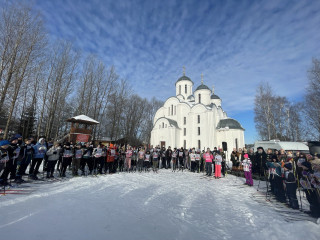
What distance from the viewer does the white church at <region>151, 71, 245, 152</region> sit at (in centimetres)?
2736

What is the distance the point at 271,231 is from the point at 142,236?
8.73 ft

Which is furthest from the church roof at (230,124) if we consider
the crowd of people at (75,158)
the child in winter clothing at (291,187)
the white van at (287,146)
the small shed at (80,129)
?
the child in winter clothing at (291,187)

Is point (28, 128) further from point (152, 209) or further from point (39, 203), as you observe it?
point (152, 209)

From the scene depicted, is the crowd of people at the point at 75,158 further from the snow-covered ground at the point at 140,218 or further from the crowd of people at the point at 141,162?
the snow-covered ground at the point at 140,218

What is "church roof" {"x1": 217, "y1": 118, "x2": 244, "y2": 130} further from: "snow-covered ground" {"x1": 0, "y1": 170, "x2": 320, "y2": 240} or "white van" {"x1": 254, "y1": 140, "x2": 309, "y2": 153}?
"snow-covered ground" {"x1": 0, "y1": 170, "x2": 320, "y2": 240}

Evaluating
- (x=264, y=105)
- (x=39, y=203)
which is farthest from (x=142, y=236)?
(x=264, y=105)

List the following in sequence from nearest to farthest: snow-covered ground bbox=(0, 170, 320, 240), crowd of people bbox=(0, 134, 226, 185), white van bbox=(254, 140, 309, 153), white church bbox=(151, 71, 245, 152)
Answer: snow-covered ground bbox=(0, 170, 320, 240) < crowd of people bbox=(0, 134, 226, 185) < white van bbox=(254, 140, 309, 153) < white church bbox=(151, 71, 245, 152)

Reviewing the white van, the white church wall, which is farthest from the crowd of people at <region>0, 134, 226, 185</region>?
the white church wall

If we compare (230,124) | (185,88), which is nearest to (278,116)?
(230,124)

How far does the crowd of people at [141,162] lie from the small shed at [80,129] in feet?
22.9

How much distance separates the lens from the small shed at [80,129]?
15.4m

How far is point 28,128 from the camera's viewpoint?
986 inches

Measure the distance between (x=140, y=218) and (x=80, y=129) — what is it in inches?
588

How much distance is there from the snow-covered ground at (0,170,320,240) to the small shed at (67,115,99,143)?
11.3 metres
